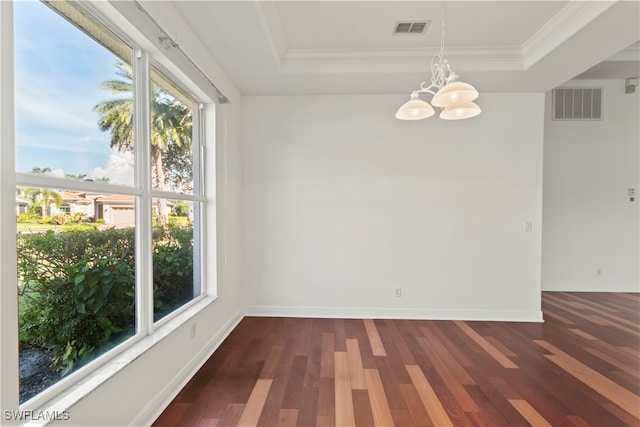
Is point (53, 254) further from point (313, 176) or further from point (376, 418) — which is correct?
point (313, 176)

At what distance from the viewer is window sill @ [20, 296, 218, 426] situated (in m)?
1.21

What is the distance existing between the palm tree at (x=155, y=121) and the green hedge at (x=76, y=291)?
0.51 m

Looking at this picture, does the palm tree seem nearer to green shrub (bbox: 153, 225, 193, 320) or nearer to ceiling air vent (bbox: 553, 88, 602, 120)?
green shrub (bbox: 153, 225, 193, 320)

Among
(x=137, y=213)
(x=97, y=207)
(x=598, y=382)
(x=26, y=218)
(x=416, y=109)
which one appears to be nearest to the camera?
(x=26, y=218)

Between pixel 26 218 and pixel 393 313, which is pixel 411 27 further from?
pixel 393 313

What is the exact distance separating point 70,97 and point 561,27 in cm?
363

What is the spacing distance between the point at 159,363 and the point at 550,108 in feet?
19.8

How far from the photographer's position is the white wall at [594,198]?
4336mm

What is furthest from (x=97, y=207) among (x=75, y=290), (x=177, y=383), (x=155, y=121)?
(x=177, y=383)

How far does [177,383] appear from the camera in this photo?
207 cm

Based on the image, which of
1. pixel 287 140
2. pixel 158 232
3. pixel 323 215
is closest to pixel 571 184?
pixel 323 215

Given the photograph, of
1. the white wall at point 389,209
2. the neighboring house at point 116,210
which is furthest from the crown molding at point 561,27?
the neighboring house at point 116,210

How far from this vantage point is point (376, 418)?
180 centimetres

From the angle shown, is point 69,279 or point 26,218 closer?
point 26,218
